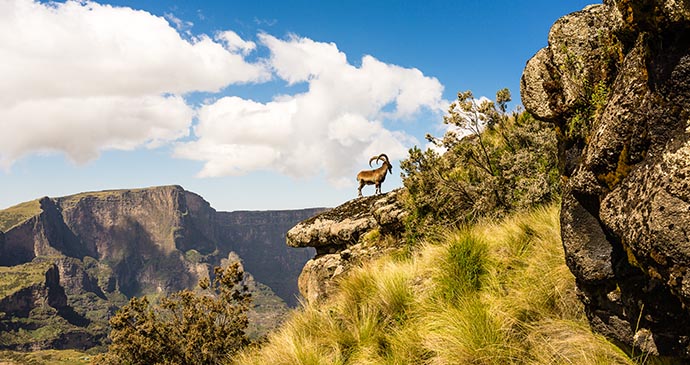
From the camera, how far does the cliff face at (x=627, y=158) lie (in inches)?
89.6

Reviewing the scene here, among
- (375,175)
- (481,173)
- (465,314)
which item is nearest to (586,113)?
(465,314)

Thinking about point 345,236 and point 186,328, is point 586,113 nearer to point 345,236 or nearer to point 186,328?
point 345,236

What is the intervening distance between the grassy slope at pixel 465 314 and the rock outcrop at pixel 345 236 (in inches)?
195

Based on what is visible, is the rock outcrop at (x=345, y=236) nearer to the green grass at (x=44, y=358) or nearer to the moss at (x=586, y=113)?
the moss at (x=586, y=113)

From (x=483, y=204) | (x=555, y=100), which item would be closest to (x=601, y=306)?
(x=555, y=100)

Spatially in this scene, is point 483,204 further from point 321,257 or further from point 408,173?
point 321,257

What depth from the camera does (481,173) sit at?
10.4 metres

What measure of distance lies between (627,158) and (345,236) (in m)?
12.8

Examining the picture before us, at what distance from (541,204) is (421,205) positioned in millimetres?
3352

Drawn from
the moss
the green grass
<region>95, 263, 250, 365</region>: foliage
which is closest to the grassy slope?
the moss

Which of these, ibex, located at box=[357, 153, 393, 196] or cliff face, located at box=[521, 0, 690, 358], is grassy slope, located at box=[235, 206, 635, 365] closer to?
cliff face, located at box=[521, 0, 690, 358]

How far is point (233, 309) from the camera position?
16.7 metres

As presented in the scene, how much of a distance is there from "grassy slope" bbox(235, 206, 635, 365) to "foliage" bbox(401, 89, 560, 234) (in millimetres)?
1985

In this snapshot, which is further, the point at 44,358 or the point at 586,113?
the point at 44,358
